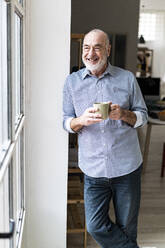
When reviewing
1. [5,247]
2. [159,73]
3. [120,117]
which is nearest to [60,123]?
[120,117]

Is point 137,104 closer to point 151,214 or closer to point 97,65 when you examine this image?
point 97,65

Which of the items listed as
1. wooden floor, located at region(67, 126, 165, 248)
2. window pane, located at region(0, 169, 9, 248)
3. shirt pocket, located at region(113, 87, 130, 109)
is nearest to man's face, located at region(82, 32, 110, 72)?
shirt pocket, located at region(113, 87, 130, 109)

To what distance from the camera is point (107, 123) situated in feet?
6.50

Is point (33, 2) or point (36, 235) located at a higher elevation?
point (33, 2)

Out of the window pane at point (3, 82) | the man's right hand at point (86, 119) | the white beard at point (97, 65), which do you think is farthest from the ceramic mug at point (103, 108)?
the window pane at point (3, 82)

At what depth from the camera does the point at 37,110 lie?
2150 mm

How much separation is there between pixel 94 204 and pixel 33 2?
4.05 ft

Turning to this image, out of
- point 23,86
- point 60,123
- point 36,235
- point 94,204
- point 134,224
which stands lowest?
point 36,235

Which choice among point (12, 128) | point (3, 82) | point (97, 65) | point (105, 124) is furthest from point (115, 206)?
point (3, 82)

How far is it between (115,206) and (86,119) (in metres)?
0.66

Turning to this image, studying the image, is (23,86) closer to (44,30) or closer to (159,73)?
(44,30)

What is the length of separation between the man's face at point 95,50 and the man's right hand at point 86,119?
264 millimetres

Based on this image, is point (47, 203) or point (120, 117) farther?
point (47, 203)

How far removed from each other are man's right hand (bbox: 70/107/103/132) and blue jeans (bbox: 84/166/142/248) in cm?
34
